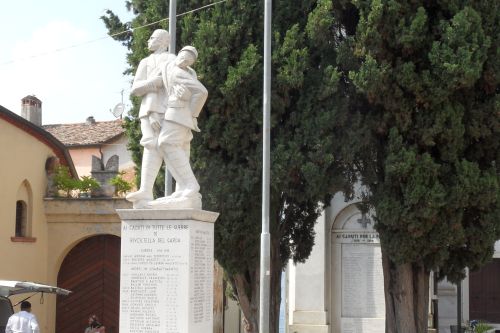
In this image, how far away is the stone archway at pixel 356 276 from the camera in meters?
21.5

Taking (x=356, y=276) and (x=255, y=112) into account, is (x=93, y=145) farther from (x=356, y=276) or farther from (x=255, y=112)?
(x=255, y=112)

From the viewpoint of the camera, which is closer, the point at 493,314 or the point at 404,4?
the point at 404,4

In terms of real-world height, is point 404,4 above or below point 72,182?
above

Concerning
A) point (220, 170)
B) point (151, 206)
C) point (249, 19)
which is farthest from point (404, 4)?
point (151, 206)

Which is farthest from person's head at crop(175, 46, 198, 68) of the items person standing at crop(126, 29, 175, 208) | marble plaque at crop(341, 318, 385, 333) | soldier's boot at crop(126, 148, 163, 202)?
marble plaque at crop(341, 318, 385, 333)

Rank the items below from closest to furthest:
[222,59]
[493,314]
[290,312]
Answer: [222,59] < [290,312] < [493,314]

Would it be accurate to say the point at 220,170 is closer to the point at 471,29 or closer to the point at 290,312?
the point at 471,29

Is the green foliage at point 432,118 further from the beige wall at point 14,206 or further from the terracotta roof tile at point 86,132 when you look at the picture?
the terracotta roof tile at point 86,132

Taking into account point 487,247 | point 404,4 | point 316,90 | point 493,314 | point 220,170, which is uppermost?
point 404,4

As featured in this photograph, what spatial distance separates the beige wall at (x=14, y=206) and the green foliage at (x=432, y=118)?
8.74 m

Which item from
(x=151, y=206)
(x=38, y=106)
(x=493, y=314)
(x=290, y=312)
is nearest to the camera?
(x=151, y=206)

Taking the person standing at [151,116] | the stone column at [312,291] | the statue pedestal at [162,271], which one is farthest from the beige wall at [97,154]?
the statue pedestal at [162,271]

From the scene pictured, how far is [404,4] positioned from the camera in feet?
51.4

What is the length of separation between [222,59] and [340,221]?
7091mm
